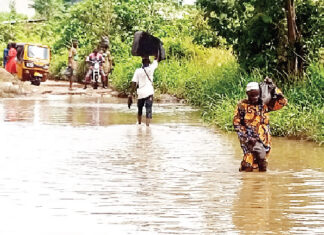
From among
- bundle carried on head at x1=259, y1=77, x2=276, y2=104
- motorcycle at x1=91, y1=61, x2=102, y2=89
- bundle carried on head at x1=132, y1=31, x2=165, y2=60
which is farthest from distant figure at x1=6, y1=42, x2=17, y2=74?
bundle carried on head at x1=259, y1=77, x2=276, y2=104

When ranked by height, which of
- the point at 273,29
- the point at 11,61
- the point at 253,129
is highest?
the point at 273,29

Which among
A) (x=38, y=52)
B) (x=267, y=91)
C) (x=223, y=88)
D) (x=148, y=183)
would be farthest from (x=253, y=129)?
(x=38, y=52)

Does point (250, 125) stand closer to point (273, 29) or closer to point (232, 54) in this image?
point (273, 29)


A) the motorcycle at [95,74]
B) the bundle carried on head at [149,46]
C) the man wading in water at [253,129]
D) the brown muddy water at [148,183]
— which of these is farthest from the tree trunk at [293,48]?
the motorcycle at [95,74]

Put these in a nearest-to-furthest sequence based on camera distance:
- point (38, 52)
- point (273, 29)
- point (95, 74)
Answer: point (273, 29), point (95, 74), point (38, 52)

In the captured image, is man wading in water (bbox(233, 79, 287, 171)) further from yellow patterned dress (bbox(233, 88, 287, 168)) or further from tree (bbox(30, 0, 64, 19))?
tree (bbox(30, 0, 64, 19))

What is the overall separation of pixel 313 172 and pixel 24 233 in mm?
5100

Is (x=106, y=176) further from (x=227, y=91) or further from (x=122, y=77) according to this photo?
(x=122, y=77)

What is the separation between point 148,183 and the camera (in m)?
10.6

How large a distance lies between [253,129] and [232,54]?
1305cm

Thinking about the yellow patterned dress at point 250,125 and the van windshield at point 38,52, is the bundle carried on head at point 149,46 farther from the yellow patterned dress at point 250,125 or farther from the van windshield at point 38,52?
the yellow patterned dress at point 250,125

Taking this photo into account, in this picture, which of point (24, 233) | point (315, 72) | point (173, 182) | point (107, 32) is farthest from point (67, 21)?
point (24, 233)

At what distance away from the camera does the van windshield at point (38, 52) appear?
37.7 meters

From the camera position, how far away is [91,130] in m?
17.5
